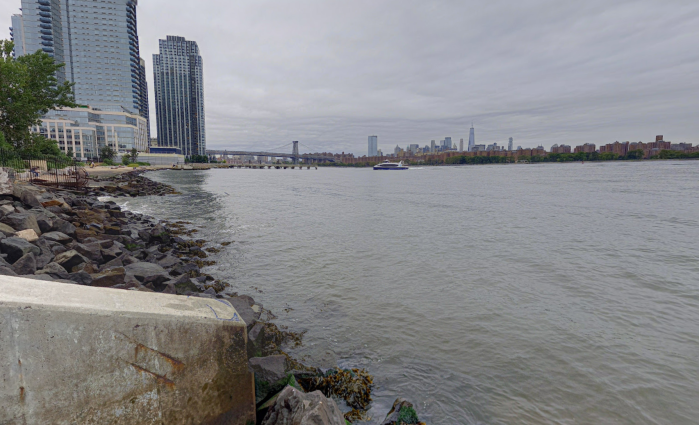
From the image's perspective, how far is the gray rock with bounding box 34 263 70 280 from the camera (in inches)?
264

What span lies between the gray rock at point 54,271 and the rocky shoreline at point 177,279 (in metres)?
0.02

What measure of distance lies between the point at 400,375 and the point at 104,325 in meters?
4.67

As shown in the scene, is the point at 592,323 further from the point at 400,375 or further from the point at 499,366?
the point at 400,375

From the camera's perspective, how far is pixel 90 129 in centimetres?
13462

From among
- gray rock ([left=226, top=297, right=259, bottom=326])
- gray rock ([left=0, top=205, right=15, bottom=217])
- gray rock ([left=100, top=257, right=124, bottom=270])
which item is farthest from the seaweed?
gray rock ([left=0, top=205, right=15, bottom=217])

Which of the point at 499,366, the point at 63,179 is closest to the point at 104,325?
the point at 499,366

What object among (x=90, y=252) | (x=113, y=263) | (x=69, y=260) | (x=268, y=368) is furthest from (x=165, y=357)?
(x=90, y=252)

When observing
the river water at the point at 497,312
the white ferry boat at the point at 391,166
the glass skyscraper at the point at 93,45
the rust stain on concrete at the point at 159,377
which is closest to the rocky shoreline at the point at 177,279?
the river water at the point at 497,312

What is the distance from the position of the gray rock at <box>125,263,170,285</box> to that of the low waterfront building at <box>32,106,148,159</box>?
134 metres

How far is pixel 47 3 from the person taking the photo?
159 m

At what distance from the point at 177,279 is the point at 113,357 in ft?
18.8

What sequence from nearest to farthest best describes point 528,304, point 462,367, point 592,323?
point 462,367
point 592,323
point 528,304

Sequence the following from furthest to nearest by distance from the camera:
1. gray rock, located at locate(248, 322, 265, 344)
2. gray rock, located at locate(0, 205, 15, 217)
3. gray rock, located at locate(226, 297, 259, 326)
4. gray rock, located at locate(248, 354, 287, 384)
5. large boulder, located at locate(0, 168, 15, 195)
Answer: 1. large boulder, located at locate(0, 168, 15, 195)
2. gray rock, located at locate(0, 205, 15, 217)
3. gray rock, located at locate(226, 297, 259, 326)
4. gray rock, located at locate(248, 322, 265, 344)
5. gray rock, located at locate(248, 354, 287, 384)

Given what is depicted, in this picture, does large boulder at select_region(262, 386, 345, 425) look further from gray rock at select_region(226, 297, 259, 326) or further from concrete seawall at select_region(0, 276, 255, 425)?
gray rock at select_region(226, 297, 259, 326)
